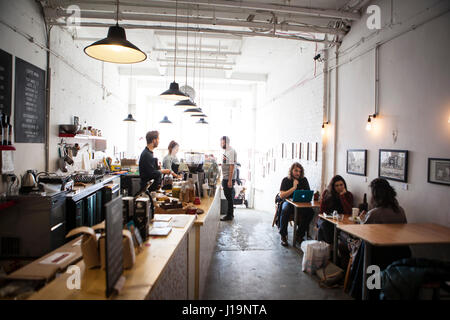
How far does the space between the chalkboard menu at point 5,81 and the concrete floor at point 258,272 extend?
3.41 metres

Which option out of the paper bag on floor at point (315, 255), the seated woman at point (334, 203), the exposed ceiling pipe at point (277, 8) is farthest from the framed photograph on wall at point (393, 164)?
the exposed ceiling pipe at point (277, 8)

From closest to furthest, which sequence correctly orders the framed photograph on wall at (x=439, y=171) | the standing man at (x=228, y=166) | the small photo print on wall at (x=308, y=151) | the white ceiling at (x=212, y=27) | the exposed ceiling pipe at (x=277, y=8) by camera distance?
the framed photograph on wall at (x=439, y=171)
the exposed ceiling pipe at (x=277, y=8)
the white ceiling at (x=212, y=27)
the small photo print on wall at (x=308, y=151)
the standing man at (x=228, y=166)

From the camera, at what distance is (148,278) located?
1.39m

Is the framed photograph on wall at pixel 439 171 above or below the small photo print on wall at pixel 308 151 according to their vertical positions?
below

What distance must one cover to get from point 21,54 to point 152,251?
12.2ft

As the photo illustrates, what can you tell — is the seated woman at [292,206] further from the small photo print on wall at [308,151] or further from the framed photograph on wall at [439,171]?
the framed photograph on wall at [439,171]

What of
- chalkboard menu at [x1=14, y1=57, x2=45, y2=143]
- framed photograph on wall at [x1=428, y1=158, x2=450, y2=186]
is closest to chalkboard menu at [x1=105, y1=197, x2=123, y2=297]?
framed photograph on wall at [x1=428, y1=158, x2=450, y2=186]

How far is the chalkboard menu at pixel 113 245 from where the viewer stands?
46.1 inches

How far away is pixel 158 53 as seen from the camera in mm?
6859

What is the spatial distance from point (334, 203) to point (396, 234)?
1.48m

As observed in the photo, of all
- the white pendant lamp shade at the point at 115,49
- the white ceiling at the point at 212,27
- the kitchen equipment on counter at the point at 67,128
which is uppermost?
the white ceiling at the point at 212,27

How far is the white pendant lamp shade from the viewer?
6.48ft

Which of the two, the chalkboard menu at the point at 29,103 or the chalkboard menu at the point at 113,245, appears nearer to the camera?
the chalkboard menu at the point at 113,245

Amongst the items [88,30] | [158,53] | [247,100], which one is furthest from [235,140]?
[88,30]
